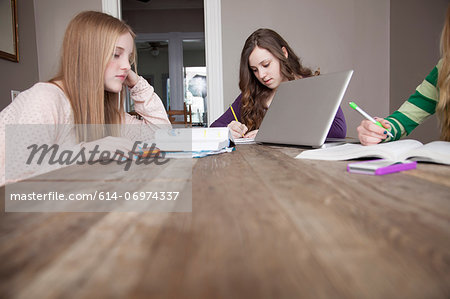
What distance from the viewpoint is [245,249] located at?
24 centimetres

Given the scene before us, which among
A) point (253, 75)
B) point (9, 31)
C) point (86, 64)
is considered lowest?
point (86, 64)

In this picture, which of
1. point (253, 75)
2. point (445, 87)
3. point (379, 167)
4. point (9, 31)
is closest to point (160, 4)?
point (9, 31)

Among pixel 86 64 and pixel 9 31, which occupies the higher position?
pixel 9 31

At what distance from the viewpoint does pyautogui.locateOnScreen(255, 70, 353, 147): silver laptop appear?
37.1 inches

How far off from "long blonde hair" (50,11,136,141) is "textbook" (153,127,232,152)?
0.97 ft

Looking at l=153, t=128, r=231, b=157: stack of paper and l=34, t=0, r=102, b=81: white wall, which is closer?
l=153, t=128, r=231, b=157: stack of paper

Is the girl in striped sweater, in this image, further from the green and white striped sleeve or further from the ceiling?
the ceiling

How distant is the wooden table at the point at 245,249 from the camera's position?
0.18m

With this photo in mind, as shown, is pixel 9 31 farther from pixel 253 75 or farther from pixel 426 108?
pixel 426 108

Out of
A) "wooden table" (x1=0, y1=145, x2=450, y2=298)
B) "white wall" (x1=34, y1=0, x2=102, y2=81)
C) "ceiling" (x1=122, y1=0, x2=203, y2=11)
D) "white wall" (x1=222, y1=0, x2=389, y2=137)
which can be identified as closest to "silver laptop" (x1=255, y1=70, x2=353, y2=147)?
"wooden table" (x1=0, y1=145, x2=450, y2=298)

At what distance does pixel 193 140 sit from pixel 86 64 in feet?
1.63

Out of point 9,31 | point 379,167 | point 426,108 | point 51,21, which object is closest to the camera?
point 379,167

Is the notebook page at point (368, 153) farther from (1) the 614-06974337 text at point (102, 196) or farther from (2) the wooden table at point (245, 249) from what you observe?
(1) the 614-06974337 text at point (102, 196)

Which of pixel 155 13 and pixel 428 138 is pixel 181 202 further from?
pixel 155 13
